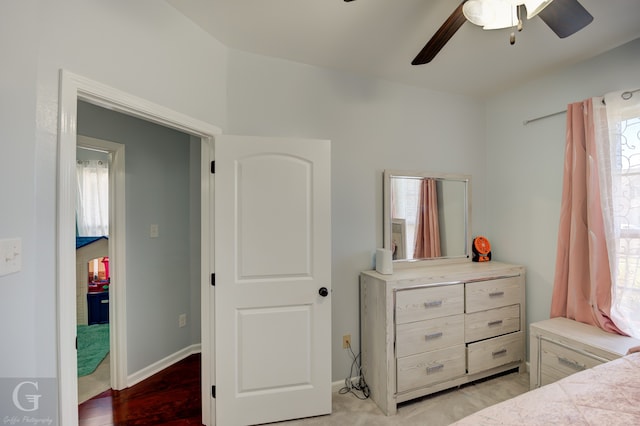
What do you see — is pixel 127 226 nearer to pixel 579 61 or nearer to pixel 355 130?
pixel 355 130

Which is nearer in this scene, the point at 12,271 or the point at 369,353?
the point at 12,271

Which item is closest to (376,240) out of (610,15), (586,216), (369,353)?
(369,353)

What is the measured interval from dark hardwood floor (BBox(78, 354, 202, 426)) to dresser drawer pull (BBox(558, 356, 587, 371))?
2.49 m

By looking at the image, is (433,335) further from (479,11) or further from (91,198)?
(91,198)

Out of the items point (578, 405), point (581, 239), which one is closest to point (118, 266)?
point (578, 405)

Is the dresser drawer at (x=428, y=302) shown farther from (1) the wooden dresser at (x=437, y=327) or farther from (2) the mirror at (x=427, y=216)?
(2) the mirror at (x=427, y=216)

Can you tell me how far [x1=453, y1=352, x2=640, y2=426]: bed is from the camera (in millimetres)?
909

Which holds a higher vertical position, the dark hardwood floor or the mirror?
the mirror

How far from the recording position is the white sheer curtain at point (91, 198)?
13.5ft

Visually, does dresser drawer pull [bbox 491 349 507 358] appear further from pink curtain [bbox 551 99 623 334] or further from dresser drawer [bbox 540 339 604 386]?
pink curtain [bbox 551 99 623 334]

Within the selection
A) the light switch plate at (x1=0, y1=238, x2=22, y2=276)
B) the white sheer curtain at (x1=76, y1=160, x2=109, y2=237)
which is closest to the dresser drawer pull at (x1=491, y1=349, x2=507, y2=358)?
the light switch plate at (x1=0, y1=238, x2=22, y2=276)

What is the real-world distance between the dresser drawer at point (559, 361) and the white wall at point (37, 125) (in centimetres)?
279

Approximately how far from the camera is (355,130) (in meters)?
2.41

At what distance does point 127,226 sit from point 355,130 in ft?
6.82
